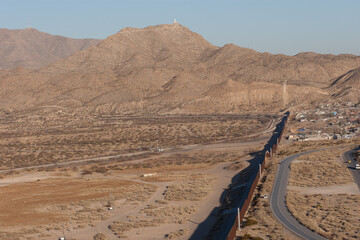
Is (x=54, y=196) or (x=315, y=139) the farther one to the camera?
(x=315, y=139)

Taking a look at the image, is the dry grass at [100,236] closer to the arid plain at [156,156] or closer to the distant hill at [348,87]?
the arid plain at [156,156]

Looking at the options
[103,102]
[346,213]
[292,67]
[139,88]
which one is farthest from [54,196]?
[292,67]

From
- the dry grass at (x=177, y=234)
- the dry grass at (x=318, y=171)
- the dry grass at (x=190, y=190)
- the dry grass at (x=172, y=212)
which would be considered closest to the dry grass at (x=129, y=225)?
the dry grass at (x=172, y=212)

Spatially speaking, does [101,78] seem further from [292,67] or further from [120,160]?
[120,160]

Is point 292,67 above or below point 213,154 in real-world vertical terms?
above

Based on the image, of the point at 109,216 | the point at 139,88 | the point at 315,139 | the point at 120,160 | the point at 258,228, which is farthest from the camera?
the point at 139,88

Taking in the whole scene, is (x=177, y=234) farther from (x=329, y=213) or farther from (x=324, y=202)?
(x=324, y=202)
